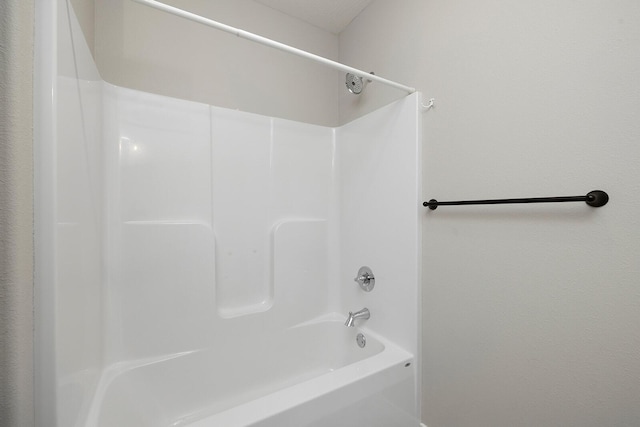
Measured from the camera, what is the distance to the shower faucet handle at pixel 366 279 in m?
1.51

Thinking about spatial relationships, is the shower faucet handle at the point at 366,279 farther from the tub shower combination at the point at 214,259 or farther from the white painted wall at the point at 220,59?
the white painted wall at the point at 220,59

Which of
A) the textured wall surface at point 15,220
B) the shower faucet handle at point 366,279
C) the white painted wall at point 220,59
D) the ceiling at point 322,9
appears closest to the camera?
the textured wall surface at point 15,220

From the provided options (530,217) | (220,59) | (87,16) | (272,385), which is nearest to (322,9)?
(220,59)

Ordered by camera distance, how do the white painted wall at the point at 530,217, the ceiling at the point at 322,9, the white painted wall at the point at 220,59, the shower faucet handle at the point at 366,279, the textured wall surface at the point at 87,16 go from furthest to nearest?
the ceiling at the point at 322,9
the shower faucet handle at the point at 366,279
the white painted wall at the point at 220,59
the textured wall surface at the point at 87,16
the white painted wall at the point at 530,217

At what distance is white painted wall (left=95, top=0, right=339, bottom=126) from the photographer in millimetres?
1288

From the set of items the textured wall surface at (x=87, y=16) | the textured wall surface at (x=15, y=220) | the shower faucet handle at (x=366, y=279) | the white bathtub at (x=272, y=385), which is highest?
the textured wall surface at (x=87, y=16)

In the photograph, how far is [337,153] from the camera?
6.07ft

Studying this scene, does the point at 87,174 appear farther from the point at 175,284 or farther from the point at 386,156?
the point at 386,156

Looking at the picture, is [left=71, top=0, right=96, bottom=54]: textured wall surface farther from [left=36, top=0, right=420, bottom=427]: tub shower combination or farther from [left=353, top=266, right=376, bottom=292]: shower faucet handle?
[left=353, top=266, right=376, bottom=292]: shower faucet handle

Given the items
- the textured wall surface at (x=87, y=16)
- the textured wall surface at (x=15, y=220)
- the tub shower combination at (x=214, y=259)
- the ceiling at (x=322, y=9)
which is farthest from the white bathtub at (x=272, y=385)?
the ceiling at (x=322, y=9)

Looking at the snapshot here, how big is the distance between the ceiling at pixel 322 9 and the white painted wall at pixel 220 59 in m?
0.05

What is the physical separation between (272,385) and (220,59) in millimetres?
2021

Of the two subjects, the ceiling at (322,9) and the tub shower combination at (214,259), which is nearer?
the tub shower combination at (214,259)

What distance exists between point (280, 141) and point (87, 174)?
990 millimetres
